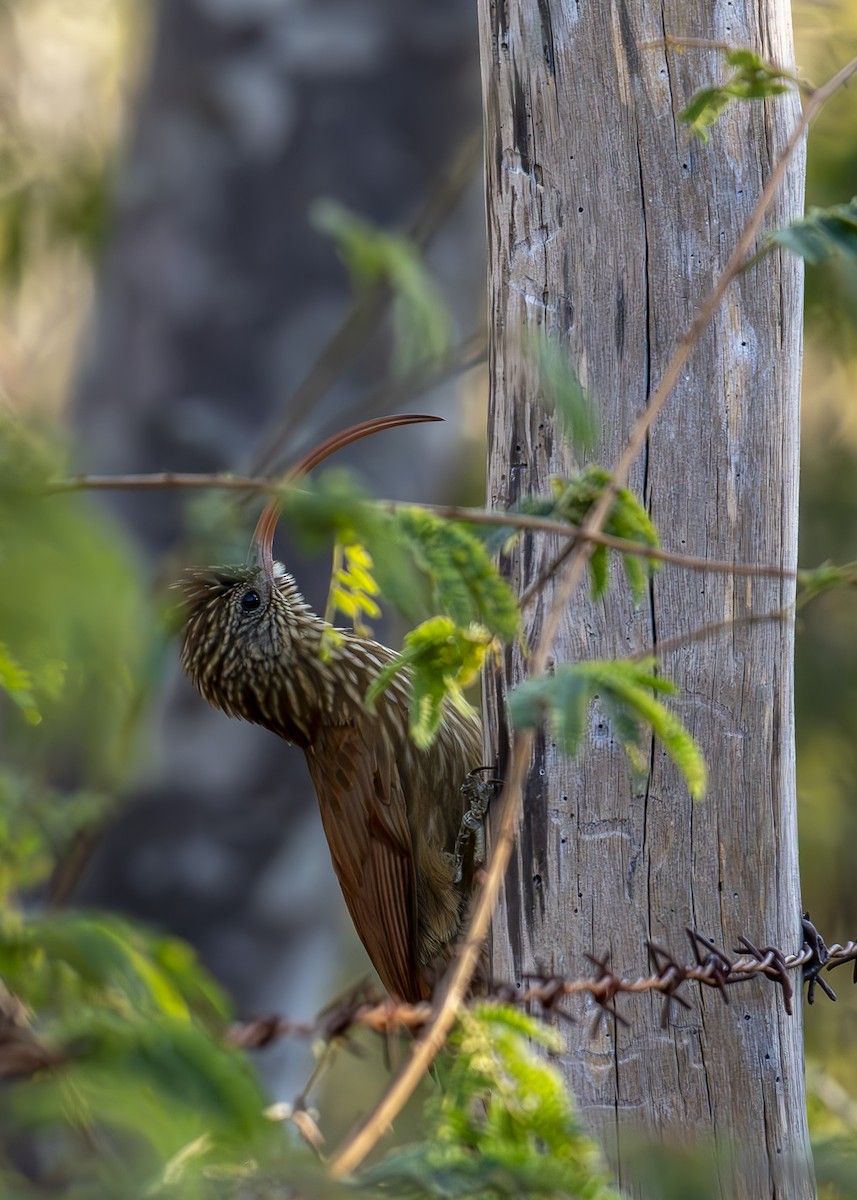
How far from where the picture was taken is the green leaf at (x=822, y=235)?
1099 millimetres

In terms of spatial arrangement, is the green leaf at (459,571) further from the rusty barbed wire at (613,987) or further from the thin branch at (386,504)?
the rusty barbed wire at (613,987)

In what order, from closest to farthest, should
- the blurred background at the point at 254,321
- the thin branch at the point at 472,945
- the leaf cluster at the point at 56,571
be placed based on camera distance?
the leaf cluster at the point at 56,571, the thin branch at the point at 472,945, the blurred background at the point at 254,321

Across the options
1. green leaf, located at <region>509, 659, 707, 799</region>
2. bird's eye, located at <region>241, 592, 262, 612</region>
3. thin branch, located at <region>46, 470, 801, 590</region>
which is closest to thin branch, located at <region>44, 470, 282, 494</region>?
thin branch, located at <region>46, 470, 801, 590</region>

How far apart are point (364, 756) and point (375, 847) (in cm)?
19

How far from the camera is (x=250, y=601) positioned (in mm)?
2463

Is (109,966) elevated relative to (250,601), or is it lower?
lower

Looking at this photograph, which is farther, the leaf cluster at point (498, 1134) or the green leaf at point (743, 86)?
the green leaf at point (743, 86)

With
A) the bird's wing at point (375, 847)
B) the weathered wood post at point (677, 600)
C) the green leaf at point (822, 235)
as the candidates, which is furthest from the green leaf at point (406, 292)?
the bird's wing at point (375, 847)

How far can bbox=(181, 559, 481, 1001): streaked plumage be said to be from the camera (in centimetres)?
239

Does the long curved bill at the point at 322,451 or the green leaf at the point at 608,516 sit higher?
the long curved bill at the point at 322,451

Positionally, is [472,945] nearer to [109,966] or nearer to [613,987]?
[109,966]

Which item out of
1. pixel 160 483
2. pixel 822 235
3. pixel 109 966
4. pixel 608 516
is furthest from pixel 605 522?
pixel 109 966

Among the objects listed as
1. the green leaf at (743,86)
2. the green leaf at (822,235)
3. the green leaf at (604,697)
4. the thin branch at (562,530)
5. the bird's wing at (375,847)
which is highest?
the green leaf at (743,86)

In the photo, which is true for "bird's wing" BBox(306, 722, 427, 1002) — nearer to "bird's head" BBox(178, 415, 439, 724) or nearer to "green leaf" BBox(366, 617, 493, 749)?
"bird's head" BBox(178, 415, 439, 724)
